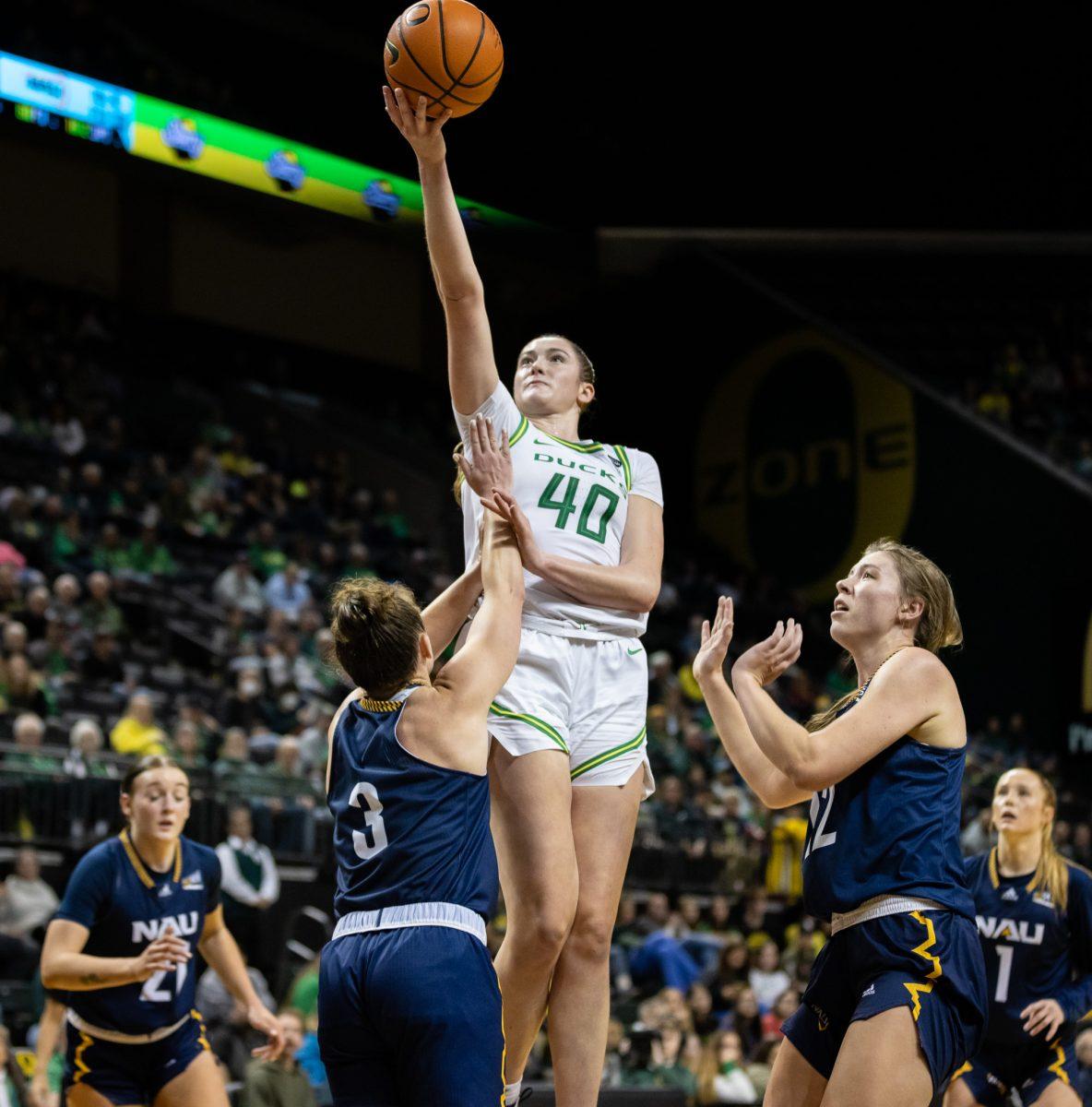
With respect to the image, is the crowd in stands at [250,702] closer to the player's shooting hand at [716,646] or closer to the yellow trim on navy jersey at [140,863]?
the yellow trim on navy jersey at [140,863]

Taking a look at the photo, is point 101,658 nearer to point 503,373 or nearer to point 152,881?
point 152,881

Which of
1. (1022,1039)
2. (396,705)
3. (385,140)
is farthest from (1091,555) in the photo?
(396,705)

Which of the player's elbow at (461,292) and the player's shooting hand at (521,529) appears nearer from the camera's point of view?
the player's shooting hand at (521,529)

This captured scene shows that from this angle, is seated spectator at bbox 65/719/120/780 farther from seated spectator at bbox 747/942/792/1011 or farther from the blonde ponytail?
the blonde ponytail

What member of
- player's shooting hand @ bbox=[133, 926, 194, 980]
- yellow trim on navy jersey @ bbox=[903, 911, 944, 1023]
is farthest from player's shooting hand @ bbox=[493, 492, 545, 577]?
player's shooting hand @ bbox=[133, 926, 194, 980]

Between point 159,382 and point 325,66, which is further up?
point 325,66

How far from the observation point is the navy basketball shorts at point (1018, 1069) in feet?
19.8

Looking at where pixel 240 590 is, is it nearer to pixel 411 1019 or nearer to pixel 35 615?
pixel 35 615

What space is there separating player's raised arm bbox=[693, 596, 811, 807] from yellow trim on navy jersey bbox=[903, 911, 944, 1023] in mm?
467

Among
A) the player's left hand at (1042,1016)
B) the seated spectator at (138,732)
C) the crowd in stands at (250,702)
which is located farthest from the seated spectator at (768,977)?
the player's left hand at (1042,1016)

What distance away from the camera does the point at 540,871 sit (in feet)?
13.4

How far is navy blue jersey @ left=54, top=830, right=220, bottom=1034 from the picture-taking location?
5.65 meters

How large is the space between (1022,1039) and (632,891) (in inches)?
289

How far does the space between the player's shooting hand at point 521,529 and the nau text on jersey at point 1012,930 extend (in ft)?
9.80
